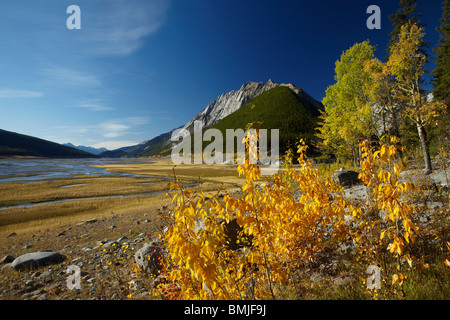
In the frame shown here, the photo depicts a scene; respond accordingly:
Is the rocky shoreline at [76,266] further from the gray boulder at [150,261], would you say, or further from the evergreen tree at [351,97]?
the evergreen tree at [351,97]

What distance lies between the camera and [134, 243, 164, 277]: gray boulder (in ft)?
22.7

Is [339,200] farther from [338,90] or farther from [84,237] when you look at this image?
[338,90]

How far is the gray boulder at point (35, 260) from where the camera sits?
825cm

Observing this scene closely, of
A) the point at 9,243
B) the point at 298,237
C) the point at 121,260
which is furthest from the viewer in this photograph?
the point at 9,243

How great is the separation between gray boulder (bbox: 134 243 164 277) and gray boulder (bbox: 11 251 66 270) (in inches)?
182

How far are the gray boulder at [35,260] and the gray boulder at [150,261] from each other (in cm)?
462

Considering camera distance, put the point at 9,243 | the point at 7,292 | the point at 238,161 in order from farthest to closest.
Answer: the point at 9,243
the point at 7,292
the point at 238,161

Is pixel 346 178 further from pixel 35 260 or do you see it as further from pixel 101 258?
pixel 35 260

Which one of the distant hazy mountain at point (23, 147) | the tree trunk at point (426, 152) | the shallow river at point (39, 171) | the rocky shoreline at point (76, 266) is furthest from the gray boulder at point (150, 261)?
the distant hazy mountain at point (23, 147)

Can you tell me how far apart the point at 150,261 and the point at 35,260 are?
577cm

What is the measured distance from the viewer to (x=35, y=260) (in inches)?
332
